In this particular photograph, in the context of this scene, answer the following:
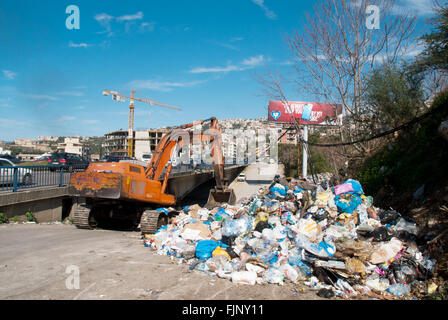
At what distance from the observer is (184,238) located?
25.2 feet

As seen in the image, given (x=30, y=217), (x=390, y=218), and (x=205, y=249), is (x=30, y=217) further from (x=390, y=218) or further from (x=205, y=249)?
(x=390, y=218)

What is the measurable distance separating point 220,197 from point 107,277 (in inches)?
294

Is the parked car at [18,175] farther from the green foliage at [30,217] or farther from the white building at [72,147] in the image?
the white building at [72,147]

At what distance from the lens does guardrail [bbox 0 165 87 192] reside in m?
11.6

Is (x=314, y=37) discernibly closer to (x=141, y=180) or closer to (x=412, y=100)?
(x=412, y=100)

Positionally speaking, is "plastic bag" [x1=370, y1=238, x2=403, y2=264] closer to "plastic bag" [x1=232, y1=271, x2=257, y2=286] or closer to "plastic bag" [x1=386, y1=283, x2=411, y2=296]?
"plastic bag" [x1=386, y1=283, x2=411, y2=296]

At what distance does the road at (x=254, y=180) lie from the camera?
31.7 meters

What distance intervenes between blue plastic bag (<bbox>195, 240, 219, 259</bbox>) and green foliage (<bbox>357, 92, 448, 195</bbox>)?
498 cm

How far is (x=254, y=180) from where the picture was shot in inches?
1508

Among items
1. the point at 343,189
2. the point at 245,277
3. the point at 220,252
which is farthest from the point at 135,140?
the point at 245,277

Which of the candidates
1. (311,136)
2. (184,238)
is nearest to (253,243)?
(184,238)

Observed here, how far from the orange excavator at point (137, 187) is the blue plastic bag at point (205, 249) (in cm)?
278

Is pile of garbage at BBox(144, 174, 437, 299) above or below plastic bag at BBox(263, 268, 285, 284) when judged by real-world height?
above

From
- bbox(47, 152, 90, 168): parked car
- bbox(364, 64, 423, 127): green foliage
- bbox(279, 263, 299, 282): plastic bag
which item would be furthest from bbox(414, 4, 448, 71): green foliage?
bbox(47, 152, 90, 168): parked car
